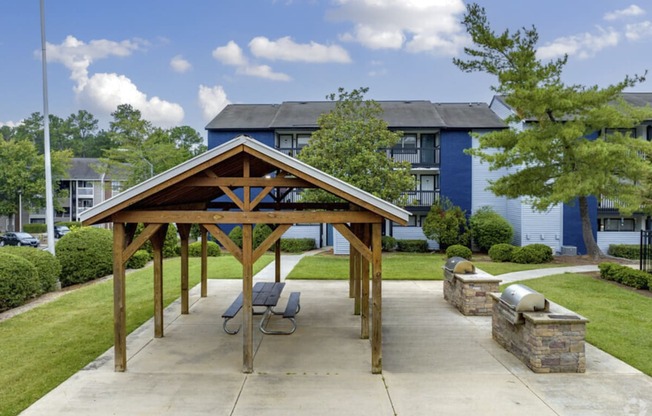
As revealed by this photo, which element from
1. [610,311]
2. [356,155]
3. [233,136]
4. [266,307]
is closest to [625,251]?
[610,311]

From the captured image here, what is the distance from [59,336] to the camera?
9.09 meters

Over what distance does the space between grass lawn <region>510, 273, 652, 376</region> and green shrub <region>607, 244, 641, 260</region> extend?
9318 mm

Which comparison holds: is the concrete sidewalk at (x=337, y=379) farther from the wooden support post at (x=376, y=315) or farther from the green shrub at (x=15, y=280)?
the green shrub at (x=15, y=280)

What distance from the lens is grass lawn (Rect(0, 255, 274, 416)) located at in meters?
6.55

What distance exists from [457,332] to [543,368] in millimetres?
2460

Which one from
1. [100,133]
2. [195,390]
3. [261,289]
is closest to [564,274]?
[261,289]

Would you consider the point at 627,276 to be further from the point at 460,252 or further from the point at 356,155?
the point at 356,155

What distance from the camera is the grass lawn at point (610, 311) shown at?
827 centimetres

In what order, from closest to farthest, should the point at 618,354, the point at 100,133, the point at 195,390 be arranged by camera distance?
the point at 195,390
the point at 618,354
the point at 100,133

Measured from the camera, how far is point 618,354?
7.98 m

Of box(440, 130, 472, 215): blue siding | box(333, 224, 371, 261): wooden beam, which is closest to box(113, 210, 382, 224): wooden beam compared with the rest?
box(333, 224, 371, 261): wooden beam

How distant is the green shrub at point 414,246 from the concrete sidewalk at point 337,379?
1532cm

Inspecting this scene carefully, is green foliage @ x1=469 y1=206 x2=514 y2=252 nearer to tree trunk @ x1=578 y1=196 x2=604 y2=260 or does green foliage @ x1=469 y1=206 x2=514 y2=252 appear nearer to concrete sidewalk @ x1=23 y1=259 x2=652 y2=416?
tree trunk @ x1=578 y1=196 x2=604 y2=260

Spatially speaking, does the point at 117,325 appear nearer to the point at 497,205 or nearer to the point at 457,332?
the point at 457,332
